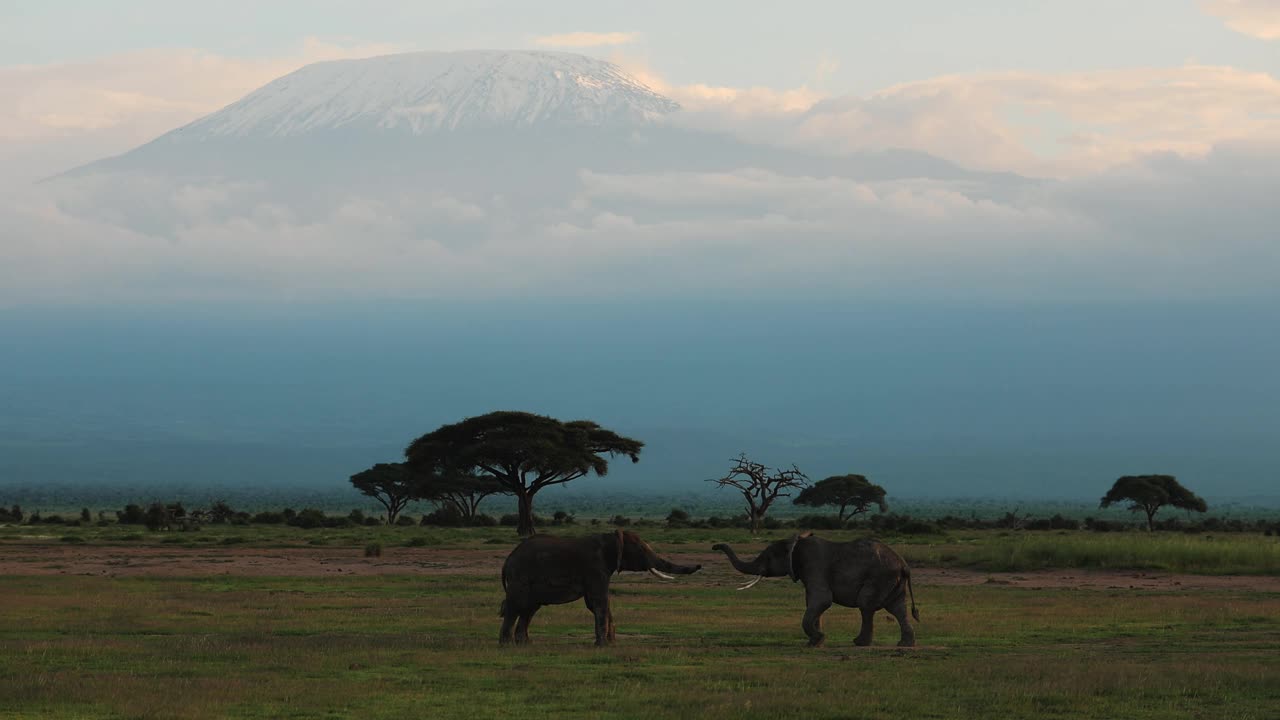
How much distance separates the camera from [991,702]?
17.6 metres

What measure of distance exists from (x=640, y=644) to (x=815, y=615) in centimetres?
268

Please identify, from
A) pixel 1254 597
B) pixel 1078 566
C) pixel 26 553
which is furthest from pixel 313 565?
pixel 1254 597

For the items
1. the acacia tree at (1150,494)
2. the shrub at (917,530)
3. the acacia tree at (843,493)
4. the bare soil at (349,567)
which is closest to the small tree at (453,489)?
the shrub at (917,530)

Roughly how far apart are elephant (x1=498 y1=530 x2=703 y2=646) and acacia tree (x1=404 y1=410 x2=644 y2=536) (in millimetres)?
45511

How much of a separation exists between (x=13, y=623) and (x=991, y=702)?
57.4 ft

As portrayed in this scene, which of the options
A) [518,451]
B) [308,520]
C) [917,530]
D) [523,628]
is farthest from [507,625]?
[308,520]

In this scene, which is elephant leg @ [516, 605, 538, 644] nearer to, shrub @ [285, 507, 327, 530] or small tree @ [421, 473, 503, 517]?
small tree @ [421, 473, 503, 517]

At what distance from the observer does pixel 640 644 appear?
78.6 ft

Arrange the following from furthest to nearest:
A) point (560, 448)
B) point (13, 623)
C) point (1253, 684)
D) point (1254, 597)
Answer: point (560, 448), point (1254, 597), point (13, 623), point (1253, 684)

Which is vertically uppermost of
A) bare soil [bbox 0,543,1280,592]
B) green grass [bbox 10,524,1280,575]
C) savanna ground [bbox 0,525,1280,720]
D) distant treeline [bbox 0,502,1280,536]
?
distant treeline [bbox 0,502,1280,536]

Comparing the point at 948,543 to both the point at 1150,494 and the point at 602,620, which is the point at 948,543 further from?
the point at 602,620


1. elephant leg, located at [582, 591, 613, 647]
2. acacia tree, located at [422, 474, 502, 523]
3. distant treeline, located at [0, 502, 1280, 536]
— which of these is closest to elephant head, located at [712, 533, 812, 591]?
elephant leg, located at [582, 591, 613, 647]

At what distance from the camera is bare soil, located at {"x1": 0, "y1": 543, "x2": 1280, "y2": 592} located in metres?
41.6

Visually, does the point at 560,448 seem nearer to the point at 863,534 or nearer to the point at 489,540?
the point at 489,540
